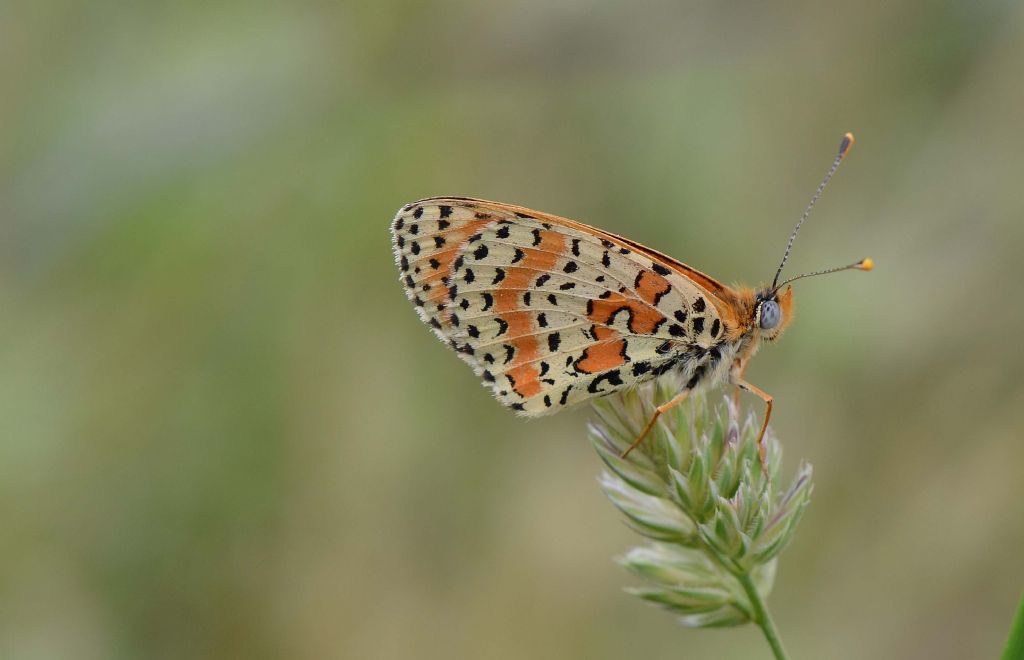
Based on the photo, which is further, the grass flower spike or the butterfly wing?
the butterfly wing

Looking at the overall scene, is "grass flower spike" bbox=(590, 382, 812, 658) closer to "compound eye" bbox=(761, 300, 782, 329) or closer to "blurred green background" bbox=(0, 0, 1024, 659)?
"compound eye" bbox=(761, 300, 782, 329)

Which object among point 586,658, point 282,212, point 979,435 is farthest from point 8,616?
point 979,435

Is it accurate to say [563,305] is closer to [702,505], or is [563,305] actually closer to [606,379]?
[606,379]

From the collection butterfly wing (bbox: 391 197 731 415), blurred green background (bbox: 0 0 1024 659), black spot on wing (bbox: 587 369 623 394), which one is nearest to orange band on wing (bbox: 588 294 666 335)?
butterfly wing (bbox: 391 197 731 415)

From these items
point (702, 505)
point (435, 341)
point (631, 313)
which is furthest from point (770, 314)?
point (435, 341)

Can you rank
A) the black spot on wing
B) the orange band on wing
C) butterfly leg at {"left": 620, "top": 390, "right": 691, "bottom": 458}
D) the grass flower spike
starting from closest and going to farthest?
the grass flower spike < butterfly leg at {"left": 620, "top": 390, "right": 691, "bottom": 458} < the black spot on wing < the orange band on wing

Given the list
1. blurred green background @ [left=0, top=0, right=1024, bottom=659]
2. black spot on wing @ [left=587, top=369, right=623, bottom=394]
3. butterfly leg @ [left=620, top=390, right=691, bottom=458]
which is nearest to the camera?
butterfly leg @ [left=620, top=390, right=691, bottom=458]

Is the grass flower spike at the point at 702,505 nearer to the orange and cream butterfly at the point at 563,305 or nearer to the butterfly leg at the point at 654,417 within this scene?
the butterfly leg at the point at 654,417
